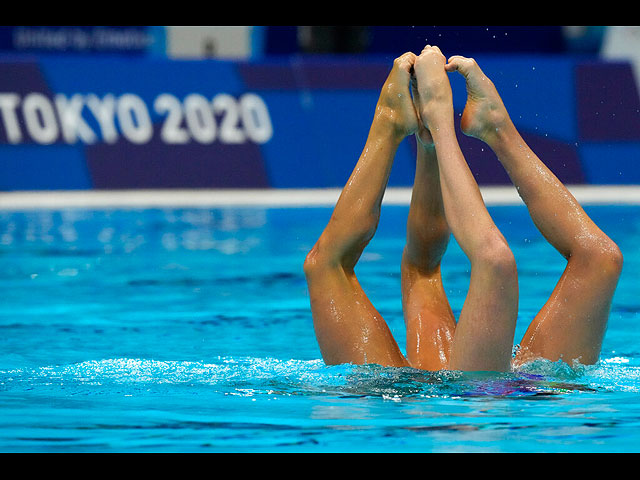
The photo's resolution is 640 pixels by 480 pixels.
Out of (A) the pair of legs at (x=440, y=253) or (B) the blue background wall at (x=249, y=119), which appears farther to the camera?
(B) the blue background wall at (x=249, y=119)

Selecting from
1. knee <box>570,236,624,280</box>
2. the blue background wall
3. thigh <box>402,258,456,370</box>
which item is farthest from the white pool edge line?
knee <box>570,236,624,280</box>

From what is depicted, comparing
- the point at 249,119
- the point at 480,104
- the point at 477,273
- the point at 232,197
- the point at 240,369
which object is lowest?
the point at 240,369

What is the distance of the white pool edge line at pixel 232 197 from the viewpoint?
873cm

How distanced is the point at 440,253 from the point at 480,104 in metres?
0.46

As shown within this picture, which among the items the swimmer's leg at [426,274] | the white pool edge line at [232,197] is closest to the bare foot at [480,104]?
the swimmer's leg at [426,274]

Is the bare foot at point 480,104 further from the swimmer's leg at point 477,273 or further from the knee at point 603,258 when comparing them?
the knee at point 603,258

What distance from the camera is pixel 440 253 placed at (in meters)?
3.18

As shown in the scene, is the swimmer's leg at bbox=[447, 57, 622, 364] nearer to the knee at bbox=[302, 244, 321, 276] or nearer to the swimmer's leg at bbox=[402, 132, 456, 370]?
the swimmer's leg at bbox=[402, 132, 456, 370]

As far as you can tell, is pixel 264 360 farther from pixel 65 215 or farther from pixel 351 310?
pixel 65 215

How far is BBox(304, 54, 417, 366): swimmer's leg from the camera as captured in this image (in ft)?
9.78

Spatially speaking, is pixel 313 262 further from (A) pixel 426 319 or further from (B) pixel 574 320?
(B) pixel 574 320

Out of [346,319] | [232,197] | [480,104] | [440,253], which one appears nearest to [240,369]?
[346,319]

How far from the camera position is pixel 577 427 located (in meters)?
2.66

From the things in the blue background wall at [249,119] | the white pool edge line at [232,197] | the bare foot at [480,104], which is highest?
the blue background wall at [249,119]
